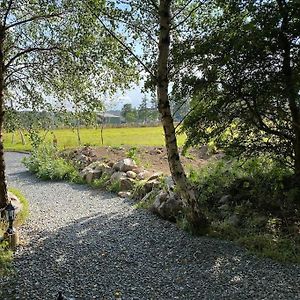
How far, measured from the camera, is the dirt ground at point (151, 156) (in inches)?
452

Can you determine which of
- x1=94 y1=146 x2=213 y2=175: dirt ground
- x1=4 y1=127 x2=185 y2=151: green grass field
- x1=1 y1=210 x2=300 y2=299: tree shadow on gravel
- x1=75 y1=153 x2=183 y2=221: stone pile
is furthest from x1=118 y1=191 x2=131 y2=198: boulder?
x1=4 y1=127 x2=185 y2=151: green grass field

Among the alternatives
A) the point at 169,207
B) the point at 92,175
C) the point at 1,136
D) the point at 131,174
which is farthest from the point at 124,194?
the point at 1,136

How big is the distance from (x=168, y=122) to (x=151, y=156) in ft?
26.5

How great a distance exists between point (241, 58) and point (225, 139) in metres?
1.43

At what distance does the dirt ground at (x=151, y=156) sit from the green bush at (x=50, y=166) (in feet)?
5.07

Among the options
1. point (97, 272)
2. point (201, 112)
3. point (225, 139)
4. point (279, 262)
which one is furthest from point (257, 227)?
point (97, 272)

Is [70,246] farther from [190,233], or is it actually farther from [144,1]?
[144,1]

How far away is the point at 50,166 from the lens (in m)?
12.4

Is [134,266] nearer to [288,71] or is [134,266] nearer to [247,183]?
[247,183]

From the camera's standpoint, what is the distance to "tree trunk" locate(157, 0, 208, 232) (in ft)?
15.9

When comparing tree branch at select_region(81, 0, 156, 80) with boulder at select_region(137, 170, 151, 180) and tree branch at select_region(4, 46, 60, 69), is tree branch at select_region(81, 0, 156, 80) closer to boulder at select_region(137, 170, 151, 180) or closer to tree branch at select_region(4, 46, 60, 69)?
tree branch at select_region(4, 46, 60, 69)

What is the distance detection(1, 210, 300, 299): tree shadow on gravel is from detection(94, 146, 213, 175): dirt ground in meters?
→ 5.44

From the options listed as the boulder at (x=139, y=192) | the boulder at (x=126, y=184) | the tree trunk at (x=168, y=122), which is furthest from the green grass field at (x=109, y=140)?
the tree trunk at (x=168, y=122)

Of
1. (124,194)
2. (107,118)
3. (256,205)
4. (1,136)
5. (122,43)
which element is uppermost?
(122,43)
